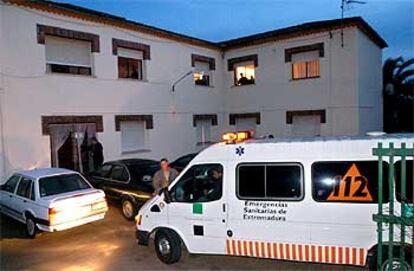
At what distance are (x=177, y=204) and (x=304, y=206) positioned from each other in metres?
2.22

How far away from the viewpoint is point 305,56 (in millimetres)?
17609

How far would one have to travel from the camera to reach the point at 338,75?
16.7 m

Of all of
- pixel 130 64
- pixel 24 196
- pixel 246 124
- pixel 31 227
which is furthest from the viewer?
pixel 246 124

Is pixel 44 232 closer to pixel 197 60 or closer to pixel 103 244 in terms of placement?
pixel 103 244

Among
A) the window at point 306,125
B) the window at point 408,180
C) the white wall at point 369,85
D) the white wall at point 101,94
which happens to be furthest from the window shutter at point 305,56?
the window at point 408,180

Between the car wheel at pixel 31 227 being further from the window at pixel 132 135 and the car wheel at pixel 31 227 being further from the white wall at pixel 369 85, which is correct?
the white wall at pixel 369 85

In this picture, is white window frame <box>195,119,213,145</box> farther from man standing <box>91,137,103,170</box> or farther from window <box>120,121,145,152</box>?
man standing <box>91,137,103,170</box>

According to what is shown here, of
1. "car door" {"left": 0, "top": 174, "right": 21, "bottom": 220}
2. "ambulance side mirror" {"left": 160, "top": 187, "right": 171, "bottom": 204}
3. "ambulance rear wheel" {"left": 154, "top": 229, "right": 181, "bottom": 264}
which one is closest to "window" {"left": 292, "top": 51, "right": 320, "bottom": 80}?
"ambulance side mirror" {"left": 160, "top": 187, "right": 171, "bottom": 204}

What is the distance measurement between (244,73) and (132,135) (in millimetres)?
7033

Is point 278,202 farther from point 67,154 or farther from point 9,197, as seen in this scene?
point 67,154

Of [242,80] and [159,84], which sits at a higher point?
[242,80]

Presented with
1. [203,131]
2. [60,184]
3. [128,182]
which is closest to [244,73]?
[203,131]

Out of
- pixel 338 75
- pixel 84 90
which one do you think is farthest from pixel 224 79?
pixel 84 90

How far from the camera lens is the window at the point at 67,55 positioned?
13.1 meters
